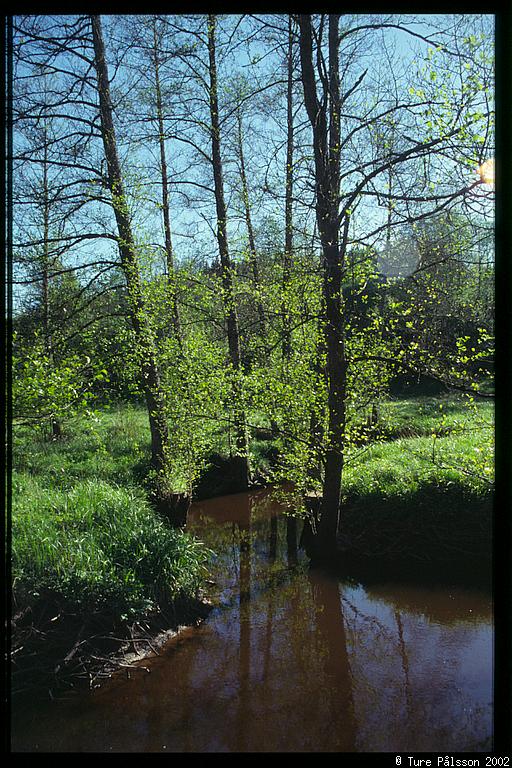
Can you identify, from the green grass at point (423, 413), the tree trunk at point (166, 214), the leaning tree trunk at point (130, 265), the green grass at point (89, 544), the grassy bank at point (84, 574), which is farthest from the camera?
the green grass at point (423, 413)

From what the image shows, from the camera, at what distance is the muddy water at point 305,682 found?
317 cm

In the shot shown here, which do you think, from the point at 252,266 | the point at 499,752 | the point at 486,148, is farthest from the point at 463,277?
the point at 252,266

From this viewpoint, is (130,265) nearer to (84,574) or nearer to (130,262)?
(130,262)

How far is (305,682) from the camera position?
3717mm

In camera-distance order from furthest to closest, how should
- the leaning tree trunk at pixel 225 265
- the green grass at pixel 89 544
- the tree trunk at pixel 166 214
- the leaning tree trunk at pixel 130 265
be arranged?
the leaning tree trunk at pixel 225 265 → the tree trunk at pixel 166 214 → the leaning tree trunk at pixel 130 265 → the green grass at pixel 89 544

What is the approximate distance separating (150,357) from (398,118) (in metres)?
3.48

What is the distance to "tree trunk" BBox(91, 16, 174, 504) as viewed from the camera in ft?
19.7

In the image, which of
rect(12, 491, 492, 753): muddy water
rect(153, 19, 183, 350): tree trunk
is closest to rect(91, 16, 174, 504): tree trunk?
rect(153, 19, 183, 350): tree trunk

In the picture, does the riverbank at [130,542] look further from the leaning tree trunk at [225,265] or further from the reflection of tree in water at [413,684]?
the leaning tree trunk at [225,265]

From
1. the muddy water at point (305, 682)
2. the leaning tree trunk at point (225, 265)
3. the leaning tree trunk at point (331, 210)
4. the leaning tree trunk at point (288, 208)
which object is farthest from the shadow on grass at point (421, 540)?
the leaning tree trunk at point (225, 265)

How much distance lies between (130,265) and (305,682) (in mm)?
4515

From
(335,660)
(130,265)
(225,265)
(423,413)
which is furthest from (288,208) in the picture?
(423,413)

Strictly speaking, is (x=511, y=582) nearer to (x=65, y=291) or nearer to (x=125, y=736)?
(x=125, y=736)

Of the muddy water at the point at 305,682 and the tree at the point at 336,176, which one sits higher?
the tree at the point at 336,176
